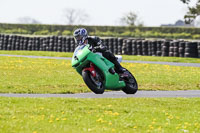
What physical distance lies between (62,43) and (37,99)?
27.8m

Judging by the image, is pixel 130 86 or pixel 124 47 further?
pixel 124 47


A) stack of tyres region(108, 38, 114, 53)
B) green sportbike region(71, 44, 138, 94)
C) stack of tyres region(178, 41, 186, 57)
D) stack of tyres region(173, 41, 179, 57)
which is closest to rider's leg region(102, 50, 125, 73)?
green sportbike region(71, 44, 138, 94)

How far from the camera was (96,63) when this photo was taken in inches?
553

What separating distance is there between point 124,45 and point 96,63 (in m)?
24.0

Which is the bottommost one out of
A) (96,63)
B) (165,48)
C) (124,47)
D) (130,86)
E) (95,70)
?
(124,47)

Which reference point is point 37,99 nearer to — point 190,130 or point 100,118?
point 100,118

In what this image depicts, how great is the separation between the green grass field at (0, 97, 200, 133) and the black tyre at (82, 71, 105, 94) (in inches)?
23.8

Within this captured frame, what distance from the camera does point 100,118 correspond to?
10562 mm

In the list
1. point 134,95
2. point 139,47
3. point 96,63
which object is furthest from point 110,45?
point 96,63

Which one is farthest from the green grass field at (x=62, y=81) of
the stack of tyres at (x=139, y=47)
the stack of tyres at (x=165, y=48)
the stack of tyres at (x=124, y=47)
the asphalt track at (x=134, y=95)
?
the stack of tyres at (x=124, y=47)

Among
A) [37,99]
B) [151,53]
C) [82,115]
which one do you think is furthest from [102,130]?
[151,53]

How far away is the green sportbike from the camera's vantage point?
1395cm

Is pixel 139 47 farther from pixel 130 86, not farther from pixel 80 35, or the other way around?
pixel 80 35

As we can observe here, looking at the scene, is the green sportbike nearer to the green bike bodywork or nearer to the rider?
the green bike bodywork
